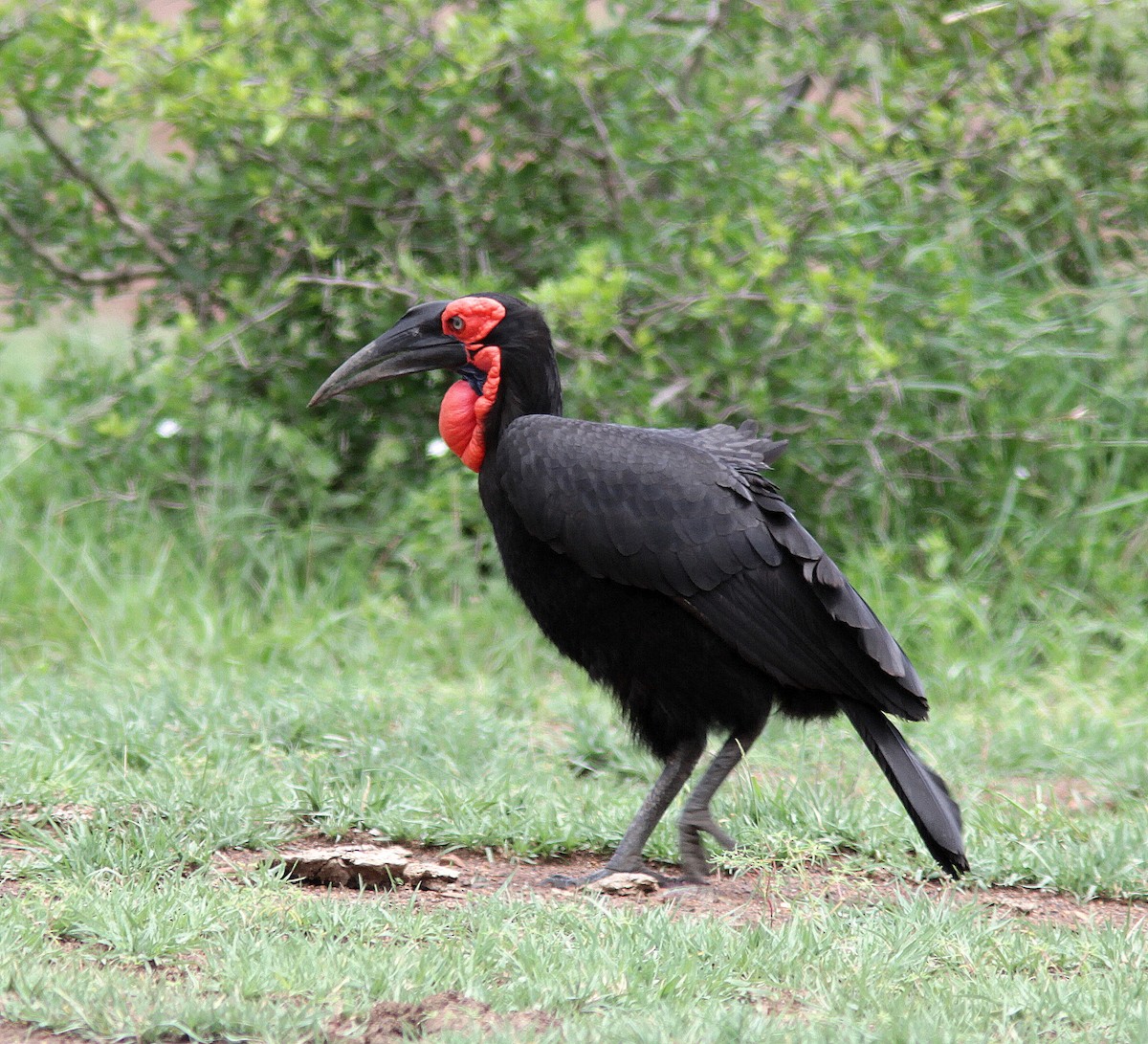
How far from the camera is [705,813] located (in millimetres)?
3148

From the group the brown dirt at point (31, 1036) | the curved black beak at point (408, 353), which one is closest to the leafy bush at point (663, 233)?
the curved black beak at point (408, 353)

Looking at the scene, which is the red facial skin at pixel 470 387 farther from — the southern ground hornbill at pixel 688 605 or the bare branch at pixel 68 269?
the bare branch at pixel 68 269

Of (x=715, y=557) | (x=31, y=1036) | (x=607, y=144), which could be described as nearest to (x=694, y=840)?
(x=715, y=557)

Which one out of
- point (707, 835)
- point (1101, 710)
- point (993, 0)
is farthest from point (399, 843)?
point (993, 0)

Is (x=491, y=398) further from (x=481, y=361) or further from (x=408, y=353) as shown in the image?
(x=408, y=353)

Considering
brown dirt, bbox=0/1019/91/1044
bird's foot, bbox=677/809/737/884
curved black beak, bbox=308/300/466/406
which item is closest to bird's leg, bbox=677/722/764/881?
bird's foot, bbox=677/809/737/884

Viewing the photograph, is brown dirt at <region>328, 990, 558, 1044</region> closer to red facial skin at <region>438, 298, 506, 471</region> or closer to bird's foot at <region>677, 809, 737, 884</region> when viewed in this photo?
bird's foot at <region>677, 809, 737, 884</region>

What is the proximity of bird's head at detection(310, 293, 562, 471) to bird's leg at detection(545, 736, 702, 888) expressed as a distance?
2.77 ft

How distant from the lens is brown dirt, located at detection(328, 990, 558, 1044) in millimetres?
2141

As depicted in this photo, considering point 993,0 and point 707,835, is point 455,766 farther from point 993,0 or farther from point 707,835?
point 993,0

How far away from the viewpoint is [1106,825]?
135 inches

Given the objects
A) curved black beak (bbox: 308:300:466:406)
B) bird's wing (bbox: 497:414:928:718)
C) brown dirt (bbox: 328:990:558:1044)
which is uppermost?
curved black beak (bbox: 308:300:466:406)

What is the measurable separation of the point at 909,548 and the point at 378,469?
2015mm

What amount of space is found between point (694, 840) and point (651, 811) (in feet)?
0.37
